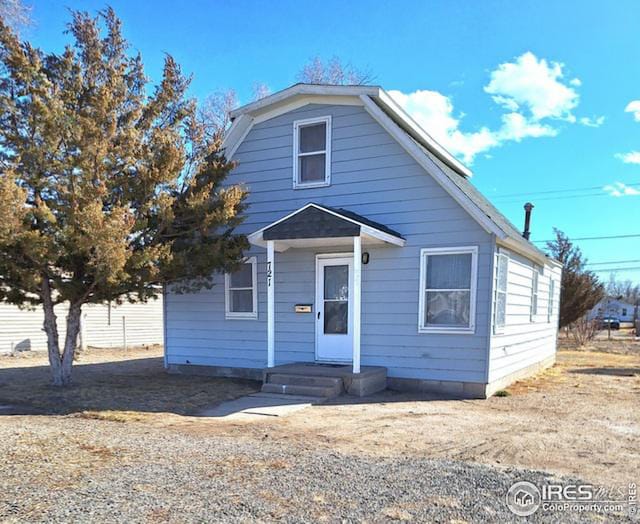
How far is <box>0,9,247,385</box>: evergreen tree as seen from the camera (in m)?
6.68

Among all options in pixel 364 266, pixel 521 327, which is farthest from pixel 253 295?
pixel 521 327

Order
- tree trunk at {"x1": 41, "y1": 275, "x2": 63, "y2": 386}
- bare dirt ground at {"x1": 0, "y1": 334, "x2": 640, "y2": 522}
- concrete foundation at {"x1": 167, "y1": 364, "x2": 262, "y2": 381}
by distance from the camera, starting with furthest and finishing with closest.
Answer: concrete foundation at {"x1": 167, "y1": 364, "x2": 262, "y2": 381} < tree trunk at {"x1": 41, "y1": 275, "x2": 63, "y2": 386} < bare dirt ground at {"x1": 0, "y1": 334, "x2": 640, "y2": 522}

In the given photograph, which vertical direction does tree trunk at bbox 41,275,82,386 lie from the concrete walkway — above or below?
above

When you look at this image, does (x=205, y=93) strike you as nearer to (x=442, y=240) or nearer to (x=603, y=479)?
→ (x=442, y=240)

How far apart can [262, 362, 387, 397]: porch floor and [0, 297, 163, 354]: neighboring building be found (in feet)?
22.4

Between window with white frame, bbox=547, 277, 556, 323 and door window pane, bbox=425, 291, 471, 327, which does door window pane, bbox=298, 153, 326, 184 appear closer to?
door window pane, bbox=425, 291, 471, 327

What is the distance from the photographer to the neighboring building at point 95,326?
1461 centimetres

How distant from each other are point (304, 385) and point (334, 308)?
1.80m

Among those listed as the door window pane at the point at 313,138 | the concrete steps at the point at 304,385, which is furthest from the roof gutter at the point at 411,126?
the concrete steps at the point at 304,385

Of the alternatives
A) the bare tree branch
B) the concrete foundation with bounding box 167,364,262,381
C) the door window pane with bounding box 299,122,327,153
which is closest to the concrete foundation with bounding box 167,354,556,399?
the concrete foundation with bounding box 167,364,262,381

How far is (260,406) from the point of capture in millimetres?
6867

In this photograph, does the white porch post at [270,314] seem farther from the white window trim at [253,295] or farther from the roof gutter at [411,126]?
the roof gutter at [411,126]

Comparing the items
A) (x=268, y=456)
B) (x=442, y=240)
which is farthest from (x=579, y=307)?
(x=268, y=456)

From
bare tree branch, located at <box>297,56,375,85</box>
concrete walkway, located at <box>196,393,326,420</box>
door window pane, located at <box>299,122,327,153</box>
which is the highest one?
bare tree branch, located at <box>297,56,375,85</box>
